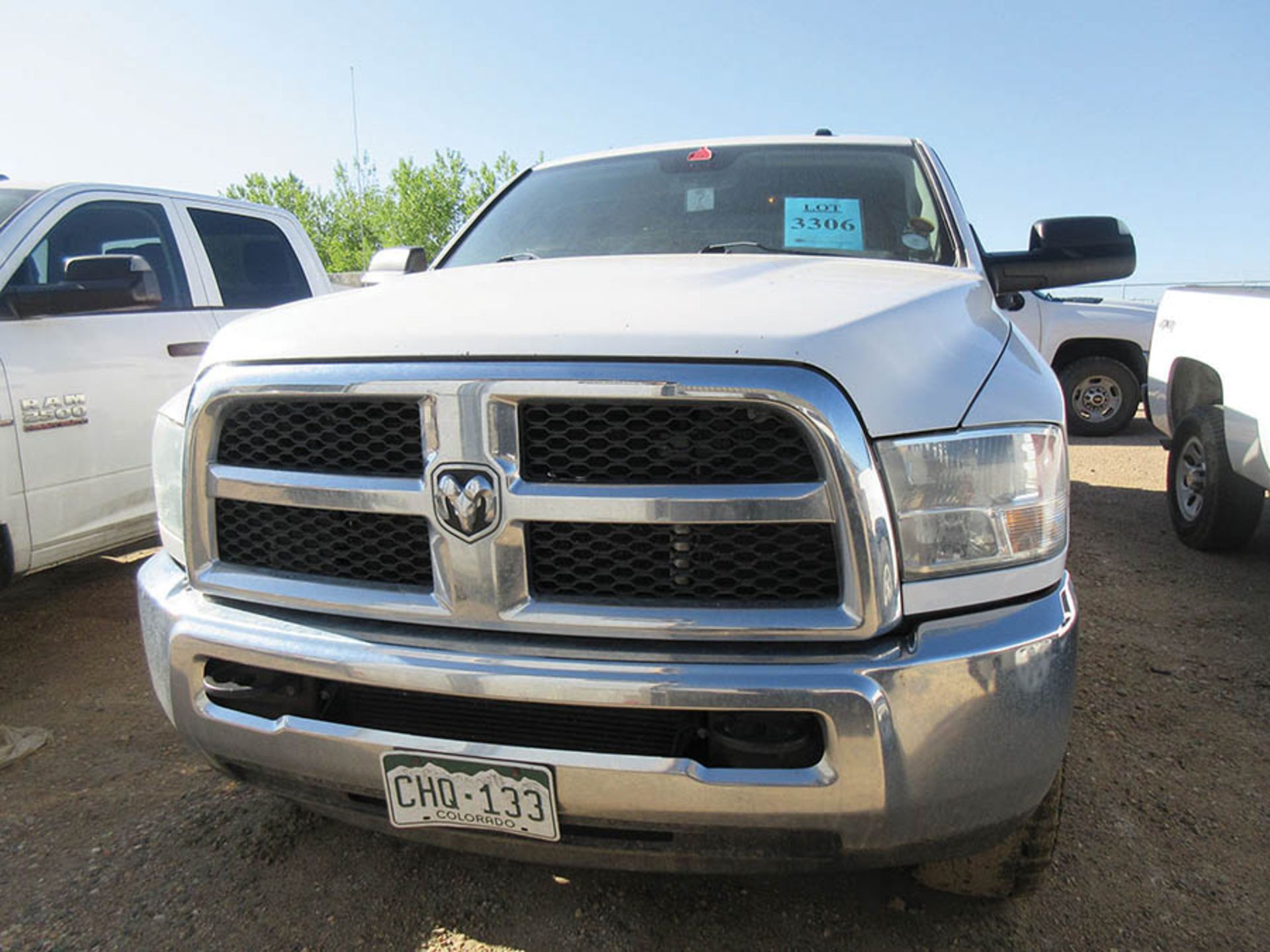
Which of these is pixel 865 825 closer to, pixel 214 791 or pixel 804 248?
pixel 804 248

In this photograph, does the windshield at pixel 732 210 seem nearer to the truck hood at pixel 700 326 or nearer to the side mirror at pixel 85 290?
the truck hood at pixel 700 326

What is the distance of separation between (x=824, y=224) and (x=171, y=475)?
1.90 meters

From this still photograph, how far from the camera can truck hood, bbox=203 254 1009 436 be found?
148 cm

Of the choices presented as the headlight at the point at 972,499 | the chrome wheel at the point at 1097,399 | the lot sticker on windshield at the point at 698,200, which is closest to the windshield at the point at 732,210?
the lot sticker on windshield at the point at 698,200

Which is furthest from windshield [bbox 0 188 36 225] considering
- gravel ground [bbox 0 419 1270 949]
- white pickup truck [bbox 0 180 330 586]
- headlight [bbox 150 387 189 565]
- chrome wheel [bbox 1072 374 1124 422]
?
chrome wheel [bbox 1072 374 1124 422]

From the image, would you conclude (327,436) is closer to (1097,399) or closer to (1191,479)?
(1191,479)

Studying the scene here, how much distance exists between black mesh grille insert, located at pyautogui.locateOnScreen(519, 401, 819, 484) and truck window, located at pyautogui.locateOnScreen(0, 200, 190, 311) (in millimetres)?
2996

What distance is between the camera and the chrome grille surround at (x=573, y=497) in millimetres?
1442

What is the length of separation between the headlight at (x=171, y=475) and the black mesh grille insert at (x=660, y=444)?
2.84 ft

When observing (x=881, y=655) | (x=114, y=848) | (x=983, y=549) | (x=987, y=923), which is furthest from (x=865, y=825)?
(x=114, y=848)

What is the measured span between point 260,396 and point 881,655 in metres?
1.23

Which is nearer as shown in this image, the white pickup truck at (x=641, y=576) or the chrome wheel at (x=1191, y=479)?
the white pickup truck at (x=641, y=576)

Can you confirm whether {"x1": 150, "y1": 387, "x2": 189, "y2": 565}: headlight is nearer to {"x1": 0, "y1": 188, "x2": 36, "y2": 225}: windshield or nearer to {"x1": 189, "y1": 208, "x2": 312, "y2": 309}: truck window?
{"x1": 0, "y1": 188, "x2": 36, "y2": 225}: windshield

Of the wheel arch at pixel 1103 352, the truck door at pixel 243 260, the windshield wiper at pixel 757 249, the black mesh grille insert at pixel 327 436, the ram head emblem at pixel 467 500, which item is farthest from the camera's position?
the wheel arch at pixel 1103 352
